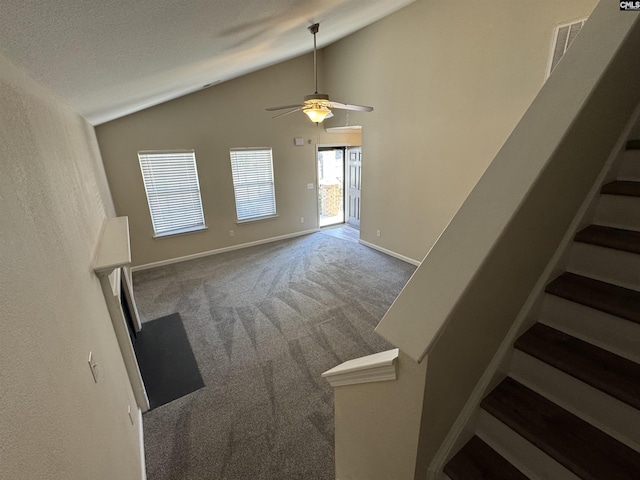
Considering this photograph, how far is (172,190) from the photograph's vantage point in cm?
527

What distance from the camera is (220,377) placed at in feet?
9.21

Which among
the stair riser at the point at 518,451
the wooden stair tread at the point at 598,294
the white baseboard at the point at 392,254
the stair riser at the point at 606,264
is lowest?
the white baseboard at the point at 392,254

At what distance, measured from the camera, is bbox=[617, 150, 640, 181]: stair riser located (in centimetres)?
142

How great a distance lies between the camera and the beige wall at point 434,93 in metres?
3.27

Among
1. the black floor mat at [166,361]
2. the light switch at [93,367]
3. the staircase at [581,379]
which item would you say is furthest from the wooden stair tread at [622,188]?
the black floor mat at [166,361]

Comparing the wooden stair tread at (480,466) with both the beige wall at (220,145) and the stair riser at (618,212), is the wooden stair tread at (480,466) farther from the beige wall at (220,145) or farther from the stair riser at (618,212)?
the beige wall at (220,145)

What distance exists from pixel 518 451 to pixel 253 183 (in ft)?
18.9

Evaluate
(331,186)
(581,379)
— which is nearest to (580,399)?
(581,379)

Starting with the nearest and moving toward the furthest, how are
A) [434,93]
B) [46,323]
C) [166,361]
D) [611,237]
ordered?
[46,323] → [611,237] → [166,361] → [434,93]

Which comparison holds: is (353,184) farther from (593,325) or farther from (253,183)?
(593,325)

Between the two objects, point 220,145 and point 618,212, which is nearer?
point 618,212

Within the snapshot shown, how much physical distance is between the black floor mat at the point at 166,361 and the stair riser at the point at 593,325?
110 inches

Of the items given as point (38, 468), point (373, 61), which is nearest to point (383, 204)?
point (373, 61)

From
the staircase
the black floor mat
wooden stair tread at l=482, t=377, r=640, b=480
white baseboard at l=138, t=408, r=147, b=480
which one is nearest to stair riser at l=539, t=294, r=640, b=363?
the staircase
